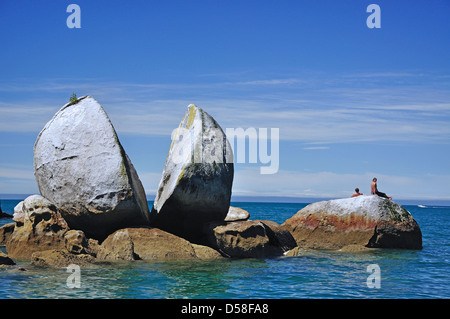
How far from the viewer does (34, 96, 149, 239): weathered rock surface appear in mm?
18203

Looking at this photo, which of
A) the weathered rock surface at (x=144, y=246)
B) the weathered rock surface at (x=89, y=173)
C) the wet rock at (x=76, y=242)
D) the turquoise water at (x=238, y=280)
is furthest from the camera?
the weathered rock surface at (x=89, y=173)

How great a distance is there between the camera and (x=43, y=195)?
64.6ft

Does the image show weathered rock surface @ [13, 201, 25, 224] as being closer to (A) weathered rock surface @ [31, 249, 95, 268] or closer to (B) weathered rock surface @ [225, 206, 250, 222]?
(A) weathered rock surface @ [31, 249, 95, 268]

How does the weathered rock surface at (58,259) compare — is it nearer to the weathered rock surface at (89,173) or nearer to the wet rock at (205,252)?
the weathered rock surface at (89,173)

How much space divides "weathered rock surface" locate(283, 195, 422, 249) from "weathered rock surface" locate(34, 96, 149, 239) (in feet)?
26.0

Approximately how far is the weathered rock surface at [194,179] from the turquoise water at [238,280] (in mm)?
2273

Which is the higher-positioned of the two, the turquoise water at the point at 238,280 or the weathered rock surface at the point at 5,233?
the weathered rock surface at the point at 5,233

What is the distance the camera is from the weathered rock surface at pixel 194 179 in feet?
61.5

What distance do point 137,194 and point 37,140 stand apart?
4516 mm

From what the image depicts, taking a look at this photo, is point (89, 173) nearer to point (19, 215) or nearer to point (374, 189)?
point (19, 215)

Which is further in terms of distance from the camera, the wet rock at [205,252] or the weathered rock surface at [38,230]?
the wet rock at [205,252]

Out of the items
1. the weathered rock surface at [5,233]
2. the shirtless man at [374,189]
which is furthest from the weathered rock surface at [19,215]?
the shirtless man at [374,189]

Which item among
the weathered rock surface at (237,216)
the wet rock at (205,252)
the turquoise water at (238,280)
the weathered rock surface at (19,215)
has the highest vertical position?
the weathered rock surface at (19,215)
